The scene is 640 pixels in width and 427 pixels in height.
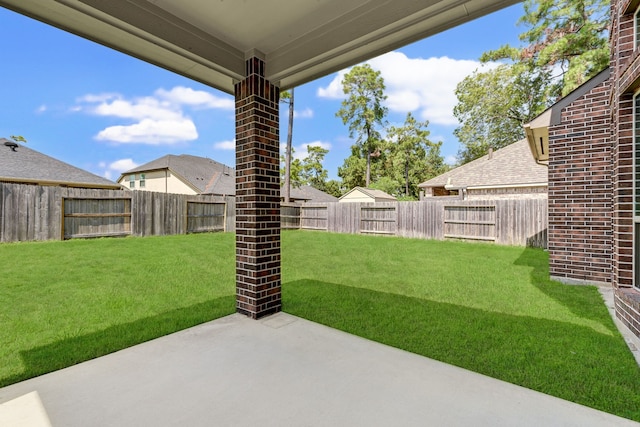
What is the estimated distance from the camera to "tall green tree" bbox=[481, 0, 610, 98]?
9.96 meters

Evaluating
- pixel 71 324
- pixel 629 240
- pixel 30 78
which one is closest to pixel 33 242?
pixel 71 324

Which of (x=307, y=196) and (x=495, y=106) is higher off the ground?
(x=495, y=106)

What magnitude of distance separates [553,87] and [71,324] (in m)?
18.6

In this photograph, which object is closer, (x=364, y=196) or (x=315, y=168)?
(x=364, y=196)

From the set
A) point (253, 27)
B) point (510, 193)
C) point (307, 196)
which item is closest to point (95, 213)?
point (253, 27)

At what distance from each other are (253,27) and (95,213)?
967 centimetres

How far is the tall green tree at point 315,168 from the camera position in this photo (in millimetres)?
32878

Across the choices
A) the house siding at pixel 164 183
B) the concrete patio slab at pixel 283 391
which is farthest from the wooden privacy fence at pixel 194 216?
the concrete patio slab at pixel 283 391

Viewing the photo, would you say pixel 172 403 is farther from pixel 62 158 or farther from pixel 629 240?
pixel 62 158

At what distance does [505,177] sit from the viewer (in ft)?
41.2

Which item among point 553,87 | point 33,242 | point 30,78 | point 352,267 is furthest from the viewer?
point 30,78

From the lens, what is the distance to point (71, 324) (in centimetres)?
299

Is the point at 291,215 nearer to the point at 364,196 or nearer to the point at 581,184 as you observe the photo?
the point at 364,196

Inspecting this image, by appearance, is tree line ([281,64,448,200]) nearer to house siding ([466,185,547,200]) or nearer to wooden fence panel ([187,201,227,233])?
wooden fence panel ([187,201,227,233])
